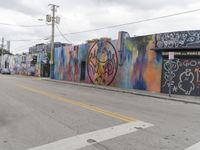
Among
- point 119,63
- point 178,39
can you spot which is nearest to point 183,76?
point 178,39

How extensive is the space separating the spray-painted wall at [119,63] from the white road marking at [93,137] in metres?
14.1

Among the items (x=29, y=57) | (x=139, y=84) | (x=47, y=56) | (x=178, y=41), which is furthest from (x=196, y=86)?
(x=29, y=57)

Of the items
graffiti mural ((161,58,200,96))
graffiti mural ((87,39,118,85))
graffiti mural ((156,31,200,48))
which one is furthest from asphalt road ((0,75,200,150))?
graffiti mural ((87,39,118,85))

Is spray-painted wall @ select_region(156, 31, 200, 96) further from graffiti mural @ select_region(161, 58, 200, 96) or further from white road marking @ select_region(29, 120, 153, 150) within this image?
white road marking @ select_region(29, 120, 153, 150)

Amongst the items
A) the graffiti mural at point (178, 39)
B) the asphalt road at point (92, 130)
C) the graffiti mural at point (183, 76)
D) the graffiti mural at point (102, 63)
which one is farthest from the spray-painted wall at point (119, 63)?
the asphalt road at point (92, 130)

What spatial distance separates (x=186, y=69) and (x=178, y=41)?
83.2 inches

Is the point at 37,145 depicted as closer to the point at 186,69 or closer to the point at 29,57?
the point at 186,69

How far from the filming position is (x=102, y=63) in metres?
28.9

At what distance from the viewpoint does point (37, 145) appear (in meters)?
6.17

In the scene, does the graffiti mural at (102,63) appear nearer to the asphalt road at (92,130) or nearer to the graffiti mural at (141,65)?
the graffiti mural at (141,65)

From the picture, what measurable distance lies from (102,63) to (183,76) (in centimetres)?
1058

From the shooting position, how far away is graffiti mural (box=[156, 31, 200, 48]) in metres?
19.4

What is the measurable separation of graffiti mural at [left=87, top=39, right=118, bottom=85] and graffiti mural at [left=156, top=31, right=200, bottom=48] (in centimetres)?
598

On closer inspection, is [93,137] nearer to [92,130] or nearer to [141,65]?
[92,130]
